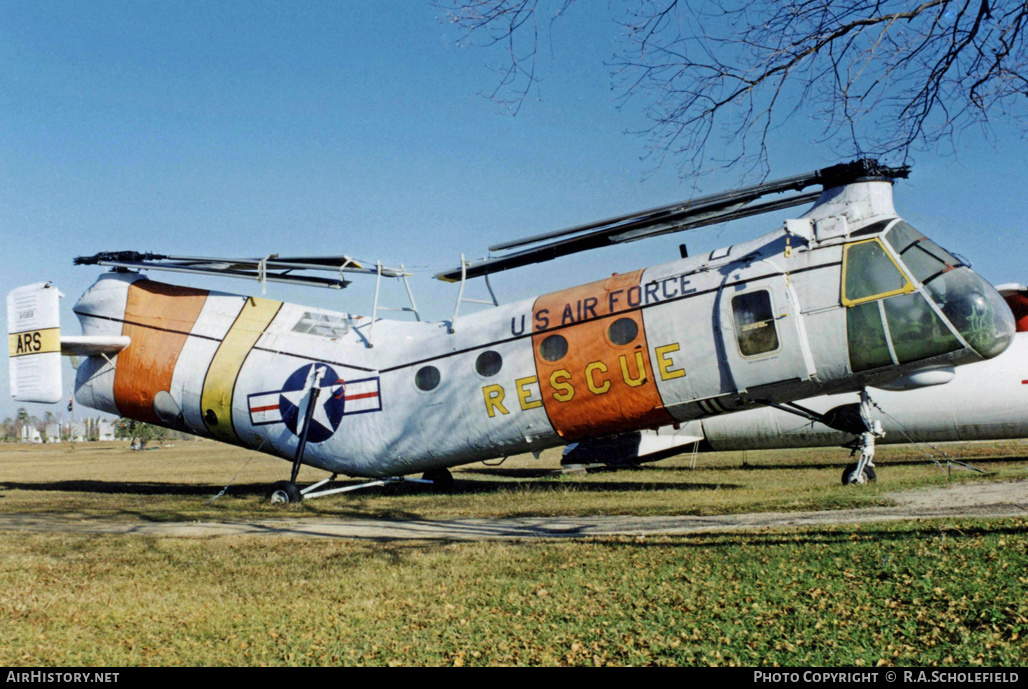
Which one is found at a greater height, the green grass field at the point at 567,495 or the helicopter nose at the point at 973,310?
the helicopter nose at the point at 973,310

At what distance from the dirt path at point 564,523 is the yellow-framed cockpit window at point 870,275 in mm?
3274

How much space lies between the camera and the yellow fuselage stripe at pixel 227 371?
16.8 m

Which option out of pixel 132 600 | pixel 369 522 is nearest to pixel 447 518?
pixel 369 522

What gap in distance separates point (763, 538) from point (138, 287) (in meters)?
15.2

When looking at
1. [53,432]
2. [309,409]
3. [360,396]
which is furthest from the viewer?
[53,432]

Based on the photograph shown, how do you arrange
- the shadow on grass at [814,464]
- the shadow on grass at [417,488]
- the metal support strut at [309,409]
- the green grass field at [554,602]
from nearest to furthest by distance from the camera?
the green grass field at [554,602], the metal support strut at [309,409], the shadow on grass at [417,488], the shadow on grass at [814,464]

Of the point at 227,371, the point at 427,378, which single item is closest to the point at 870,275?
the point at 427,378

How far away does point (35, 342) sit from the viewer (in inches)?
651

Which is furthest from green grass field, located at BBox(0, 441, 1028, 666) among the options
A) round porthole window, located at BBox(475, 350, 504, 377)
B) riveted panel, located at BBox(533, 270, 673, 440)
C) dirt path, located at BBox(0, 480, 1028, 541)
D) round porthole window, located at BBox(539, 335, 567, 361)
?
round porthole window, located at BBox(475, 350, 504, 377)

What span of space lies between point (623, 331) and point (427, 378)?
424 centimetres

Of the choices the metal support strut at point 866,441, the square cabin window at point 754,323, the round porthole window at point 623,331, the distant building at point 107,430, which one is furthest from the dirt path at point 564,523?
the distant building at point 107,430

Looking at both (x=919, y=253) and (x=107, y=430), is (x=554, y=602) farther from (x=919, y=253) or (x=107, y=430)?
(x=107, y=430)

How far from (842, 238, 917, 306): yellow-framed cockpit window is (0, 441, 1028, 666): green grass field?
12.1 ft

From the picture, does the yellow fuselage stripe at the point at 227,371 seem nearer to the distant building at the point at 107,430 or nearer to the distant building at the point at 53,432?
the distant building at the point at 107,430
